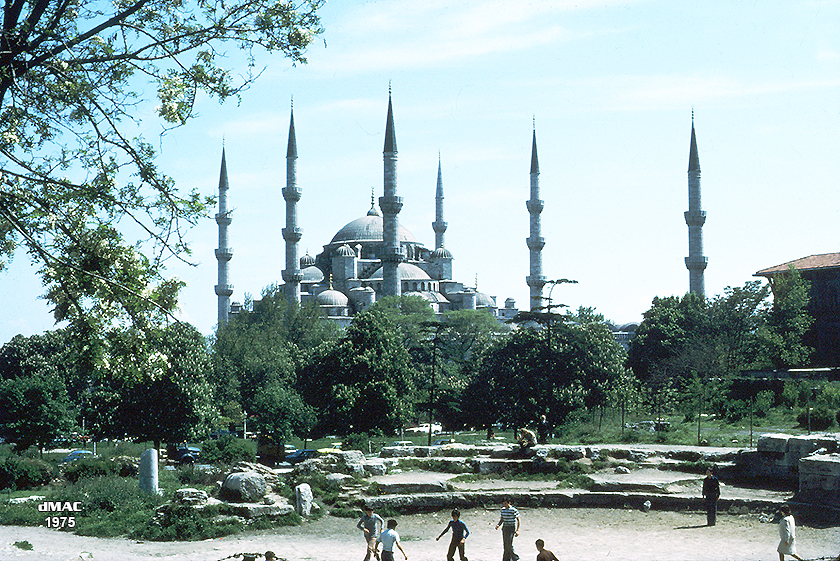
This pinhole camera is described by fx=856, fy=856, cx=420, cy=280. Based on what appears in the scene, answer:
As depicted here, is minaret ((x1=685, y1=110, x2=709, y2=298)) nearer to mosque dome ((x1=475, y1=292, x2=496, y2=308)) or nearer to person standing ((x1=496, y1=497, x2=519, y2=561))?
mosque dome ((x1=475, y1=292, x2=496, y2=308))

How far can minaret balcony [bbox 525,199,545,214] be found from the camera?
232 feet

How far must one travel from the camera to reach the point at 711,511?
42.8 feet

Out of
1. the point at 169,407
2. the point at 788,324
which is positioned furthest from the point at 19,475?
the point at 788,324

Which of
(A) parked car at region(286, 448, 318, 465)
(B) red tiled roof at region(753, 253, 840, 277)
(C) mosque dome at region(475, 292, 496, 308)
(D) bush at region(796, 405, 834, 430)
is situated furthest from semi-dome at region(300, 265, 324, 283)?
(D) bush at region(796, 405, 834, 430)

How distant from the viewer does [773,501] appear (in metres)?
14.0

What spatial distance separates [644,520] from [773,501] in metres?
2.30

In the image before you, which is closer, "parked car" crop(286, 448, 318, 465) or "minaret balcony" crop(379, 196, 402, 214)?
"parked car" crop(286, 448, 318, 465)

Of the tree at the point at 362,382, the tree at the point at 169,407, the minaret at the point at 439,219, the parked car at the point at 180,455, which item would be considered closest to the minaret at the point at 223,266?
the minaret at the point at 439,219

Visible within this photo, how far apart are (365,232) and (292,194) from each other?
21.1 m

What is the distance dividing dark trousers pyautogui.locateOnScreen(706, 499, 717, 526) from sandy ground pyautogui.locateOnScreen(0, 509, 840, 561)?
0.15m

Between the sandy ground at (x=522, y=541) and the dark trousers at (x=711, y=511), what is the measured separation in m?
0.15

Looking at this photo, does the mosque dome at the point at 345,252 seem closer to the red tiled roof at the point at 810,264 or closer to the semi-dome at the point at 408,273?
the semi-dome at the point at 408,273

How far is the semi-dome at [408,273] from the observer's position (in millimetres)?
81700

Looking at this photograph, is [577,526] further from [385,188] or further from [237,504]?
[385,188]
